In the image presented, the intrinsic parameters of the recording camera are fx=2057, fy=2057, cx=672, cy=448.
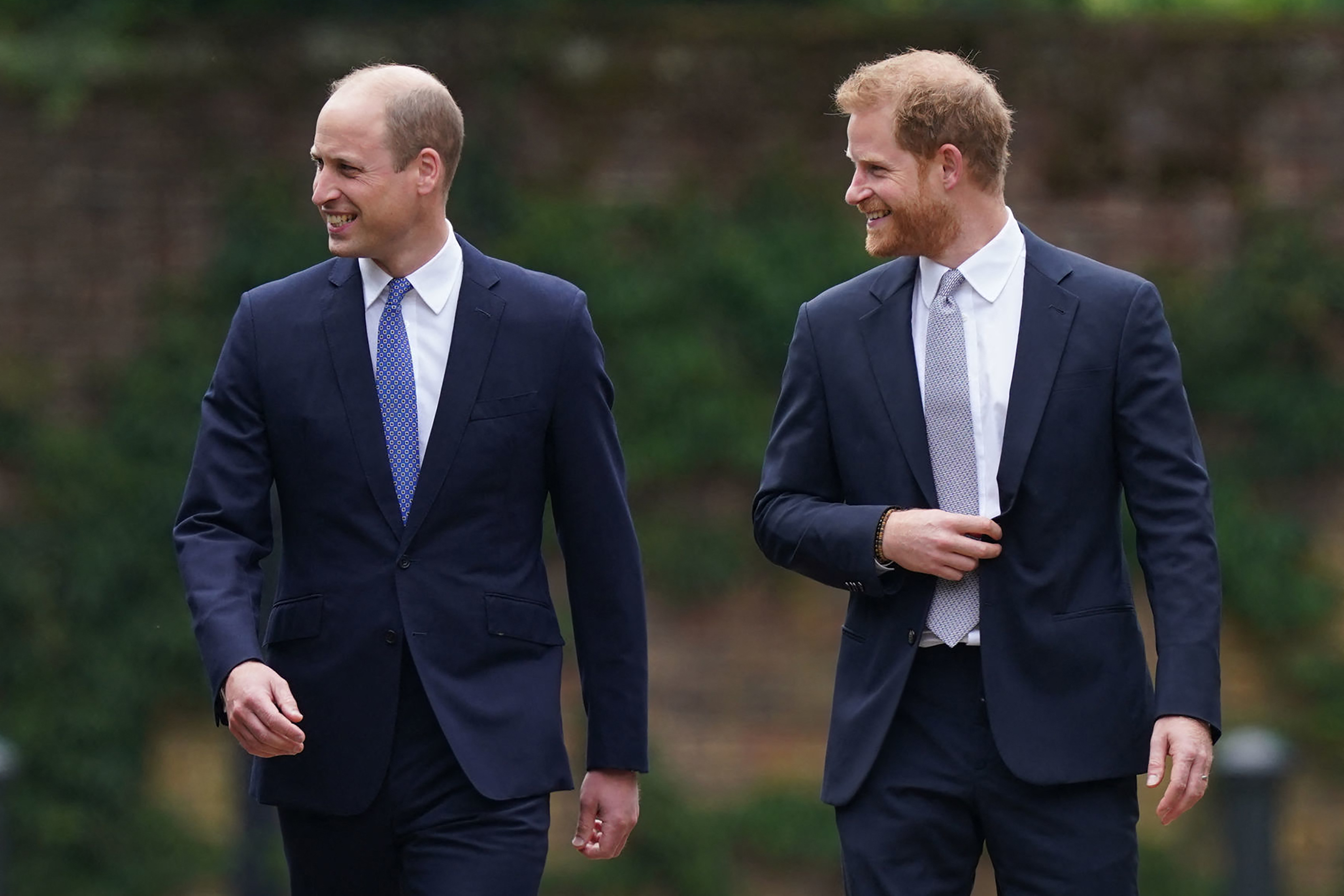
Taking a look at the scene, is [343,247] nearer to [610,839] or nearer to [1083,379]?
[610,839]

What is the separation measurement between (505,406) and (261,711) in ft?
2.56

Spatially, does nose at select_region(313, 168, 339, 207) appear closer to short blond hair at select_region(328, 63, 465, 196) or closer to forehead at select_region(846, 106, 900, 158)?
short blond hair at select_region(328, 63, 465, 196)

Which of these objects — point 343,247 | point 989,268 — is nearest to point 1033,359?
point 989,268

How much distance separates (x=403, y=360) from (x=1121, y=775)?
155 cm

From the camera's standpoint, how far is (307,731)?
387 centimetres

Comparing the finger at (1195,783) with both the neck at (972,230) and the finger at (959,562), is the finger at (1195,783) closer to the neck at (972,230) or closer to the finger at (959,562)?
the finger at (959,562)

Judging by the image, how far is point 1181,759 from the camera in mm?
3549

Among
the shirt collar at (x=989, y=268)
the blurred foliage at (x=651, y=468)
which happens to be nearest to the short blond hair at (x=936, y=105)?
the shirt collar at (x=989, y=268)

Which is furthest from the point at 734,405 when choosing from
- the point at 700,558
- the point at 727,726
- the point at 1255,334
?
the point at 1255,334

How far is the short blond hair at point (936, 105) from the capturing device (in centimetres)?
382

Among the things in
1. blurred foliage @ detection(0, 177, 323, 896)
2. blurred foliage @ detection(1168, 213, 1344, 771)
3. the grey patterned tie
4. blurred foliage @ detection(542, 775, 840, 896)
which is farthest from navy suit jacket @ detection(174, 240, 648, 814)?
blurred foliage @ detection(1168, 213, 1344, 771)

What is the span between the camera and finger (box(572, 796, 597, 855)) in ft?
13.2

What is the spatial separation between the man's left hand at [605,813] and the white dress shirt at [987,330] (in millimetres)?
688

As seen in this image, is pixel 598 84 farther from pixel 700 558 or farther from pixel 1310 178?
pixel 1310 178
